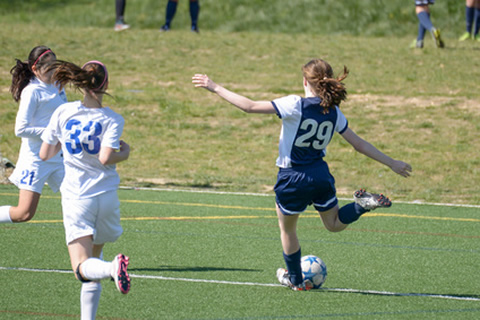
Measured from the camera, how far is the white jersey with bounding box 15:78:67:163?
21.9 ft

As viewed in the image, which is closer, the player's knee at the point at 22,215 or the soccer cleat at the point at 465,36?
the player's knee at the point at 22,215

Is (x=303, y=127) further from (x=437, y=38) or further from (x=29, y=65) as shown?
(x=437, y=38)

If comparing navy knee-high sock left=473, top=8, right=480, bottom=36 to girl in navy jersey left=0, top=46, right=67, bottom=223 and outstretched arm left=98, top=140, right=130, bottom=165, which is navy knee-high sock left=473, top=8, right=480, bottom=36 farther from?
outstretched arm left=98, top=140, right=130, bottom=165

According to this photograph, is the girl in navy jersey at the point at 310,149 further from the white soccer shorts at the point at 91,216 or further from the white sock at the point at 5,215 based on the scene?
the white sock at the point at 5,215

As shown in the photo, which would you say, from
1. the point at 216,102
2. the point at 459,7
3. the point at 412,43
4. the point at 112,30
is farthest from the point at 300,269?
the point at 459,7

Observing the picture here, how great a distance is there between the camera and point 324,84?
5.76 metres

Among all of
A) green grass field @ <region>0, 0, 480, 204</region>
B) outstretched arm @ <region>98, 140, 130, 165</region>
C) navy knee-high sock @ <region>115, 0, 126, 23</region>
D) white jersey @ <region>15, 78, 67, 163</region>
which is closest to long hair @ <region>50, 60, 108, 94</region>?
outstretched arm @ <region>98, 140, 130, 165</region>

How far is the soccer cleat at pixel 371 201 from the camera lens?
19.5 feet

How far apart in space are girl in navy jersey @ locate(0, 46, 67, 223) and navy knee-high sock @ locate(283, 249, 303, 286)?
2297 mm

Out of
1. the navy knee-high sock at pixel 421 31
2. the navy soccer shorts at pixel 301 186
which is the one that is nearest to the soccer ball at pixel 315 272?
the navy soccer shorts at pixel 301 186

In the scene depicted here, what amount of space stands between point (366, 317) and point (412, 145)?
8.99 m

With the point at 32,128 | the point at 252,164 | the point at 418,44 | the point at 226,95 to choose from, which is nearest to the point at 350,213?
the point at 226,95

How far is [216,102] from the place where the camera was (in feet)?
53.9

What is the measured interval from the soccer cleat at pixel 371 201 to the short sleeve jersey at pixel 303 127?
460 mm
